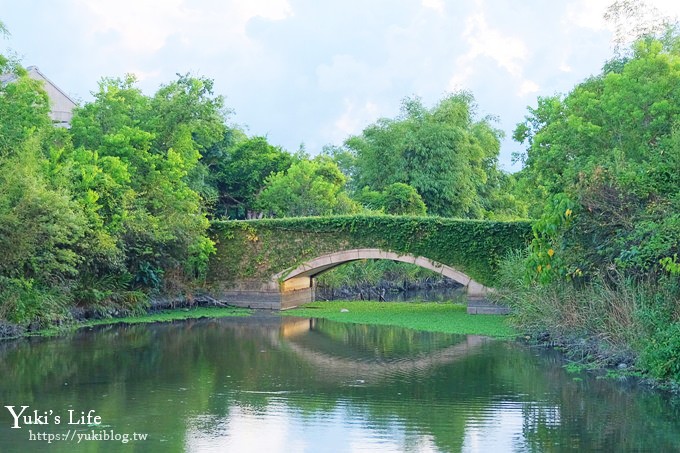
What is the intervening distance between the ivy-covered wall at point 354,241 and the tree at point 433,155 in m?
9.12

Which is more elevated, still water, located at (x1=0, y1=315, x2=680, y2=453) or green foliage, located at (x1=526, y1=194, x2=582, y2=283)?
green foliage, located at (x1=526, y1=194, x2=582, y2=283)

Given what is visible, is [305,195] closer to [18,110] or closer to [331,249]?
[331,249]

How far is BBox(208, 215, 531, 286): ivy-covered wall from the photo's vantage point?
21594 millimetres

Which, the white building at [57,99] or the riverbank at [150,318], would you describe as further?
the white building at [57,99]

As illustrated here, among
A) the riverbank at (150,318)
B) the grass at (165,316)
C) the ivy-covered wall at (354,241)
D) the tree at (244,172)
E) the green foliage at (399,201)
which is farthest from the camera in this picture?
the tree at (244,172)

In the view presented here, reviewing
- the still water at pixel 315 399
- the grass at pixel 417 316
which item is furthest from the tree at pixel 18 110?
the grass at pixel 417 316

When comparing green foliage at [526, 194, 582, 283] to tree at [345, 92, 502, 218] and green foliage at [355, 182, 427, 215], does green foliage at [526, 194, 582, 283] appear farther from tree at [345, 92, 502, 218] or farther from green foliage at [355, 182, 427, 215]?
tree at [345, 92, 502, 218]

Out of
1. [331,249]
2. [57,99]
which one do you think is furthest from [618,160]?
[57,99]

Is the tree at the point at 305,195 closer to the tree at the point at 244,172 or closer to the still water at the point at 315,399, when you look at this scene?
the tree at the point at 244,172

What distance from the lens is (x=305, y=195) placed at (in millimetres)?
27938

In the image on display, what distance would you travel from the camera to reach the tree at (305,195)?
90.9ft

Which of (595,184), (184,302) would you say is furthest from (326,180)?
(595,184)

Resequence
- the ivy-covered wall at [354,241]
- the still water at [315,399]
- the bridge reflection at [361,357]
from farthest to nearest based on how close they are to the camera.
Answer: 1. the ivy-covered wall at [354,241]
2. the bridge reflection at [361,357]
3. the still water at [315,399]

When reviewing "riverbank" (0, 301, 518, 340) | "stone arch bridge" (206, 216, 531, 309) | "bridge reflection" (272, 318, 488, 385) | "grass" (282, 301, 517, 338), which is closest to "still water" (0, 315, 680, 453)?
"bridge reflection" (272, 318, 488, 385)
